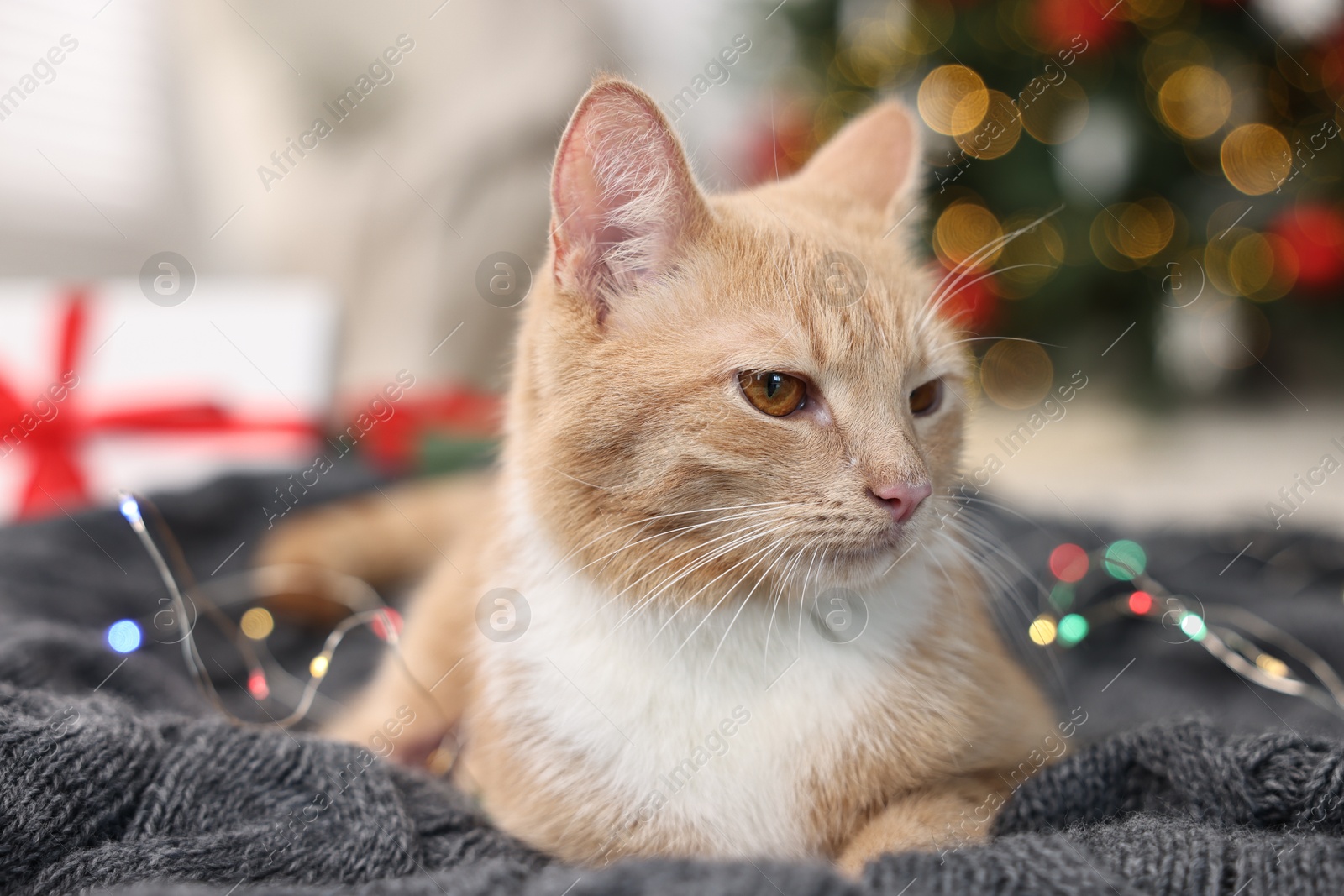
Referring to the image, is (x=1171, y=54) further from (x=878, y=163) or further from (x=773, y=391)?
(x=773, y=391)

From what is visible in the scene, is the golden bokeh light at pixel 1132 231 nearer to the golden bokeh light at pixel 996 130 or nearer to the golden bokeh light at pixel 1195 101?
the golden bokeh light at pixel 1195 101

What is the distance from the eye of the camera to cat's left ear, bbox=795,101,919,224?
1.15 metres

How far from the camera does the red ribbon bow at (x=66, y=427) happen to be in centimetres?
180

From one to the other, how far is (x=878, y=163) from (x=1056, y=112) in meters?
1.90

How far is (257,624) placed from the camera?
148 cm


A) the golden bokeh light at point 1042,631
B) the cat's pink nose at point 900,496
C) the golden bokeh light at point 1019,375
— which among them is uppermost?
the cat's pink nose at point 900,496

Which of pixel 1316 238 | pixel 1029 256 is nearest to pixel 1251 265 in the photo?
pixel 1316 238

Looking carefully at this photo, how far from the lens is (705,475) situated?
2.67 ft

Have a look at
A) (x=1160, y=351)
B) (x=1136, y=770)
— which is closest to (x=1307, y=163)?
(x=1160, y=351)

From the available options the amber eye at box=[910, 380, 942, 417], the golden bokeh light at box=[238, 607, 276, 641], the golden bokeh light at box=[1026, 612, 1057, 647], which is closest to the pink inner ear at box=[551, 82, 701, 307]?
the amber eye at box=[910, 380, 942, 417]

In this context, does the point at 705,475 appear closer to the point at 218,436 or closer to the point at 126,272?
the point at 218,436

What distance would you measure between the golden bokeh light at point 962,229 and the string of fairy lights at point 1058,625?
4.66 feet

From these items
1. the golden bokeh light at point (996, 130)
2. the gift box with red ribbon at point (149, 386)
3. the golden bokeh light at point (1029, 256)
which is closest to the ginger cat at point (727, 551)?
the gift box with red ribbon at point (149, 386)

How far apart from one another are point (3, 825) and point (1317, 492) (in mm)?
3092
